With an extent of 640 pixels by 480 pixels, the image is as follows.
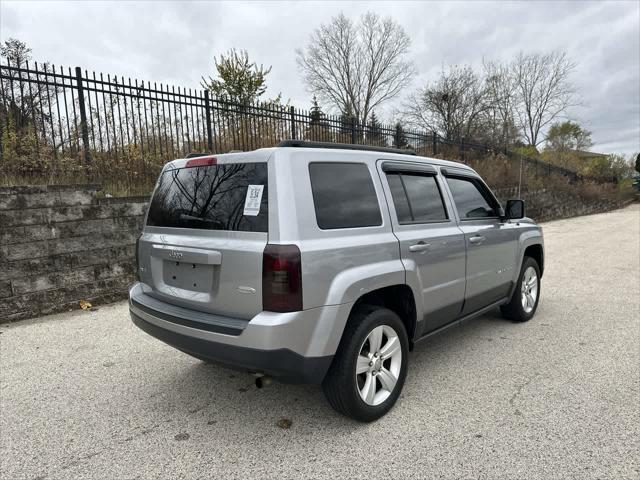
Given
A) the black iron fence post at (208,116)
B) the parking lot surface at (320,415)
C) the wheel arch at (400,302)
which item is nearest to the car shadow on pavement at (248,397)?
the parking lot surface at (320,415)

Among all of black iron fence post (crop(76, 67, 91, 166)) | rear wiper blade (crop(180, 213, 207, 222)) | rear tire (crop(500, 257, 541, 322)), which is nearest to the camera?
rear wiper blade (crop(180, 213, 207, 222))

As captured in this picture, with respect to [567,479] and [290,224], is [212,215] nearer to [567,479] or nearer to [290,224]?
[290,224]

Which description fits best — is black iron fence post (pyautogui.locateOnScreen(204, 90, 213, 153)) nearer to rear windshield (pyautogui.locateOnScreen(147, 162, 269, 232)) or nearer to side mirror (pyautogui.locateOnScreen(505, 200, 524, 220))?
rear windshield (pyautogui.locateOnScreen(147, 162, 269, 232))

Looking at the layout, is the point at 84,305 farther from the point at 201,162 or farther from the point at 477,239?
the point at 477,239

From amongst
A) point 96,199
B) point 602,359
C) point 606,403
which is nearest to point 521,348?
point 602,359

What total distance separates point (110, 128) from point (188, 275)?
5285mm

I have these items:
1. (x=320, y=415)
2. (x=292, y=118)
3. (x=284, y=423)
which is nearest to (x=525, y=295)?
(x=320, y=415)

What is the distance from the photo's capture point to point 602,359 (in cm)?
369

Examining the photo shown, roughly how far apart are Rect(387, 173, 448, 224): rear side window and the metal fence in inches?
198

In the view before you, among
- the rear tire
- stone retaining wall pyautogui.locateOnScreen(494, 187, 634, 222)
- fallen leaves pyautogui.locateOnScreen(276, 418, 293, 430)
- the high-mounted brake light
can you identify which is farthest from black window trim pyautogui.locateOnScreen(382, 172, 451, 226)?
stone retaining wall pyautogui.locateOnScreen(494, 187, 634, 222)

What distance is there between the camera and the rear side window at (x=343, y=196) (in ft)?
8.32

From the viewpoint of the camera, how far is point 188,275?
2.67m

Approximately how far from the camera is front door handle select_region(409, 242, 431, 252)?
118 inches

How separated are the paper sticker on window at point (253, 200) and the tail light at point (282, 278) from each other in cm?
27
